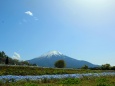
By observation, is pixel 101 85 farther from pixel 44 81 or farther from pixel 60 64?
pixel 60 64

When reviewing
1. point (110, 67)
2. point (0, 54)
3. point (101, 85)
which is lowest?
point (101, 85)

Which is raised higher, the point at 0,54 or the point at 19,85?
the point at 0,54

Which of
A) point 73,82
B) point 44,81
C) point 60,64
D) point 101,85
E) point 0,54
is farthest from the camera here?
point 0,54

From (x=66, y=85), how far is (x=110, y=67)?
60400 mm

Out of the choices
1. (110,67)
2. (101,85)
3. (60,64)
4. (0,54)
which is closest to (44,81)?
(101,85)

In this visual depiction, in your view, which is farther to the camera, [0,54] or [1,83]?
[0,54]

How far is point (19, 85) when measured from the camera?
63.2 ft

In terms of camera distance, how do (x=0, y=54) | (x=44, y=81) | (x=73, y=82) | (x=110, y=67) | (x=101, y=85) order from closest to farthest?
(x=101, y=85), (x=73, y=82), (x=44, y=81), (x=110, y=67), (x=0, y=54)

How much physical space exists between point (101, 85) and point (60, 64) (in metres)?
68.3

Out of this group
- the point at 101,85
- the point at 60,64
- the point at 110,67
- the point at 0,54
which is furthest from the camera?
the point at 0,54

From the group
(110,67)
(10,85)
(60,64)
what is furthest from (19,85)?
(60,64)

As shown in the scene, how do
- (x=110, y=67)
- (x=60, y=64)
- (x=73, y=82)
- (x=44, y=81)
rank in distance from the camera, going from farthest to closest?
(x=60, y=64) → (x=110, y=67) → (x=44, y=81) → (x=73, y=82)

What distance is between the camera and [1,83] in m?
20.2

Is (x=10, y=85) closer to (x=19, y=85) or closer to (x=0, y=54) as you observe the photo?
(x=19, y=85)
